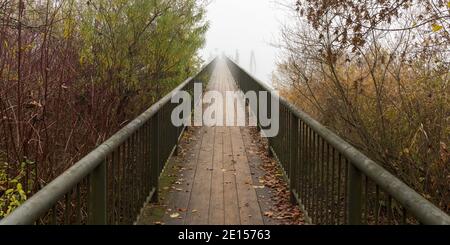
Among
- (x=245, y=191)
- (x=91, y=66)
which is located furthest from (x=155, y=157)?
(x=91, y=66)

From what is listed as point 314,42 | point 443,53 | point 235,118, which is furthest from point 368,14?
point 235,118

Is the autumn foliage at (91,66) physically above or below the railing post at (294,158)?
above

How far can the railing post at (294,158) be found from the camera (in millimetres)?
6477

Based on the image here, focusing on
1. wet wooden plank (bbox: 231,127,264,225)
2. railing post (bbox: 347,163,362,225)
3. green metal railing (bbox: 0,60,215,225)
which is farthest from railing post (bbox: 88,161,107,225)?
wet wooden plank (bbox: 231,127,264,225)

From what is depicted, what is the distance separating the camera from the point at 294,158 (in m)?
6.60

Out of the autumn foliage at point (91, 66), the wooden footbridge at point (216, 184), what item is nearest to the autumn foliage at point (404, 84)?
the wooden footbridge at point (216, 184)

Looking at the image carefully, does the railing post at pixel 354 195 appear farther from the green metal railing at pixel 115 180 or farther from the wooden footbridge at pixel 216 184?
the green metal railing at pixel 115 180

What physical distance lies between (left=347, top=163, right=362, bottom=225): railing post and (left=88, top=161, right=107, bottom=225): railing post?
1677 mm

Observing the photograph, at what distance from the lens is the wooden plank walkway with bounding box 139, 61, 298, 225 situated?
6.16m

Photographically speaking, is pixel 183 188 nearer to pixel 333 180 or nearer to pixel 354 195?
pixel 333 180

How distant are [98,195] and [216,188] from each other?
151 inches

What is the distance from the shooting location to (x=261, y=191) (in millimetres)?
7312

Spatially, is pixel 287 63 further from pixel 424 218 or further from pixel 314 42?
pixel 424 218

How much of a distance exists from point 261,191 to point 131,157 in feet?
8.39
